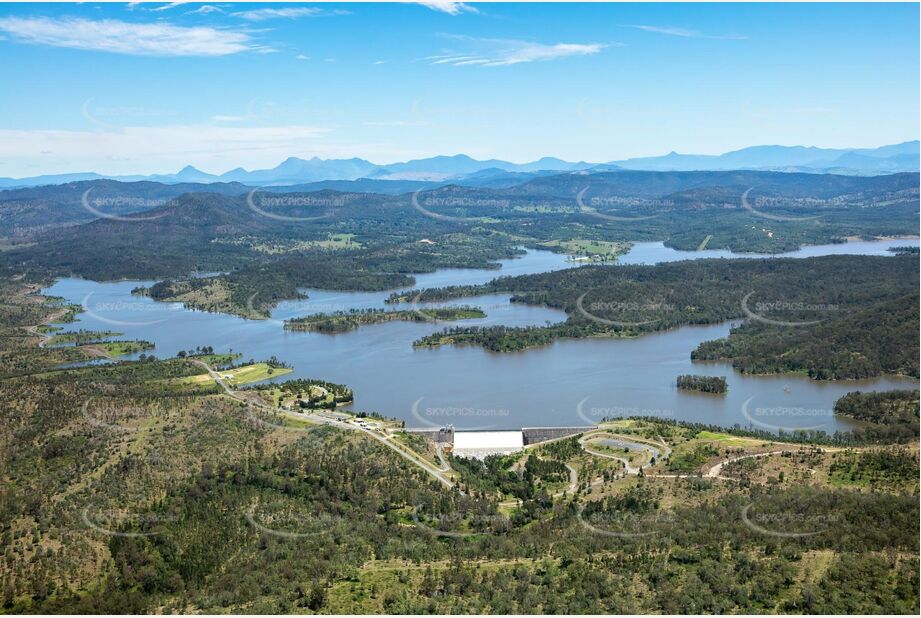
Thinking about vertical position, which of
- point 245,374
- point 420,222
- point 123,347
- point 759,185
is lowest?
point 123,347

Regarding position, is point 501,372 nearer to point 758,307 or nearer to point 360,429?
point 360,429

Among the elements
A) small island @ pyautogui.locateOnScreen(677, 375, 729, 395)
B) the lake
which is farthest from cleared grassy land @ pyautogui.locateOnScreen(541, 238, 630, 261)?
small island @ pyautogui.locateOnScreen(677, 375, 729, 395)

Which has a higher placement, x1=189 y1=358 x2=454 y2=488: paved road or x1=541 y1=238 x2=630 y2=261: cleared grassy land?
x1=541 y1=238 x2=630 y2=261: cleared grassy land

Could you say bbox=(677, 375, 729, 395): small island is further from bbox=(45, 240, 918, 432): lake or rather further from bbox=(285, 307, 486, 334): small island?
bbox=(285, 307, 486, 334): small island

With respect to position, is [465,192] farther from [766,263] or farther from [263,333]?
[263,333]

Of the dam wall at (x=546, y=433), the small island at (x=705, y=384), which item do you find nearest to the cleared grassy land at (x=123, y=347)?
the dam wall at (x=546, y=433)

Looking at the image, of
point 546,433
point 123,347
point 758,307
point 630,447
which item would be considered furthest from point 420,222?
point 630,447
